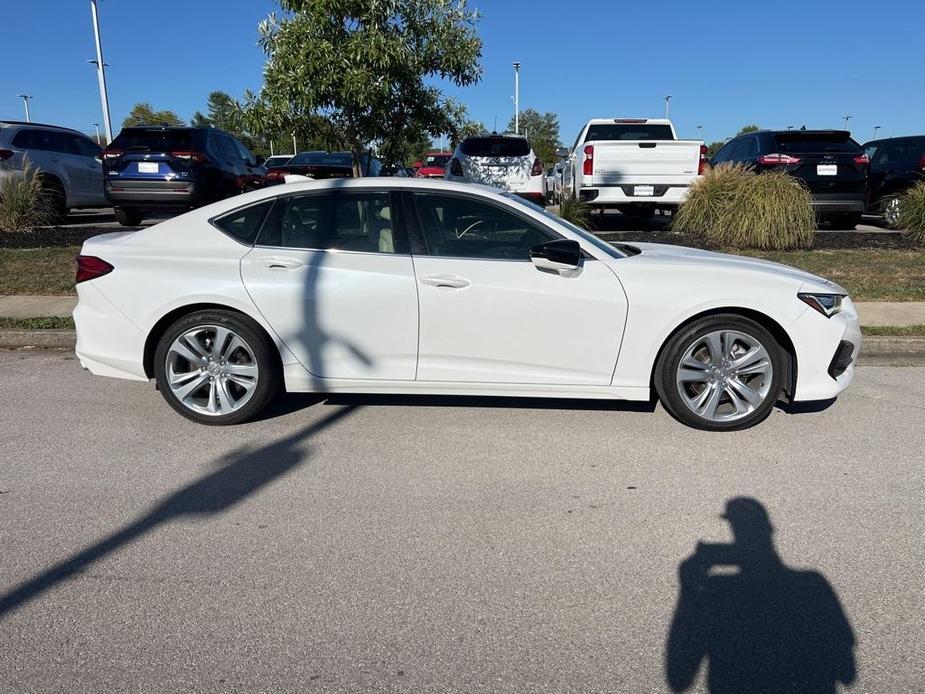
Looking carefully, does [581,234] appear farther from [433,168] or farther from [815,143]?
[433,168]

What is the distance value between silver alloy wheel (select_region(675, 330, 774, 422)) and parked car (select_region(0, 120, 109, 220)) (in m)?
11.7

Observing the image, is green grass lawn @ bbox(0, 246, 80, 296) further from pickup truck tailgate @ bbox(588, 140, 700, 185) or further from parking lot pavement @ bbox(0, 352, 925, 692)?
pickup truck tailgate @ bbox(588, 140, 700, 185)

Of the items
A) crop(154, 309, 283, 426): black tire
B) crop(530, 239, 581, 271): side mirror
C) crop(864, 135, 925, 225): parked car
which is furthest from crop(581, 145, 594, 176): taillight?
crop(154, 309, 283, 426): black tire

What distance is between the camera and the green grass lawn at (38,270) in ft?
28.7

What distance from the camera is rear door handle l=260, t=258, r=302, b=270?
4.82 m

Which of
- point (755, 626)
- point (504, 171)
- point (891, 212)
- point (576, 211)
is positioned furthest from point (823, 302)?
point (891, 212)

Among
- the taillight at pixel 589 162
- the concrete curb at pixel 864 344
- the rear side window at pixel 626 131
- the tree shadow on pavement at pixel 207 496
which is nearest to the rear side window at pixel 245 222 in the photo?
the tree shadow on pavement at pixel 207 496

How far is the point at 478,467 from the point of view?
14.0 feet

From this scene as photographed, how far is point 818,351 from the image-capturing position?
15.3 ft

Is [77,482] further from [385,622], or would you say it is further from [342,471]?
[385,622]

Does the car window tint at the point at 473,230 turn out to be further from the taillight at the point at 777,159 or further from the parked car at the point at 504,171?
the taillight at the point at 777,159

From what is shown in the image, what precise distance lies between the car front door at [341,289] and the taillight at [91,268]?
3.09ft

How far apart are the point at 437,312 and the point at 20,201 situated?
10208 millimetres

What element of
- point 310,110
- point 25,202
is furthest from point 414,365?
point 25,202
